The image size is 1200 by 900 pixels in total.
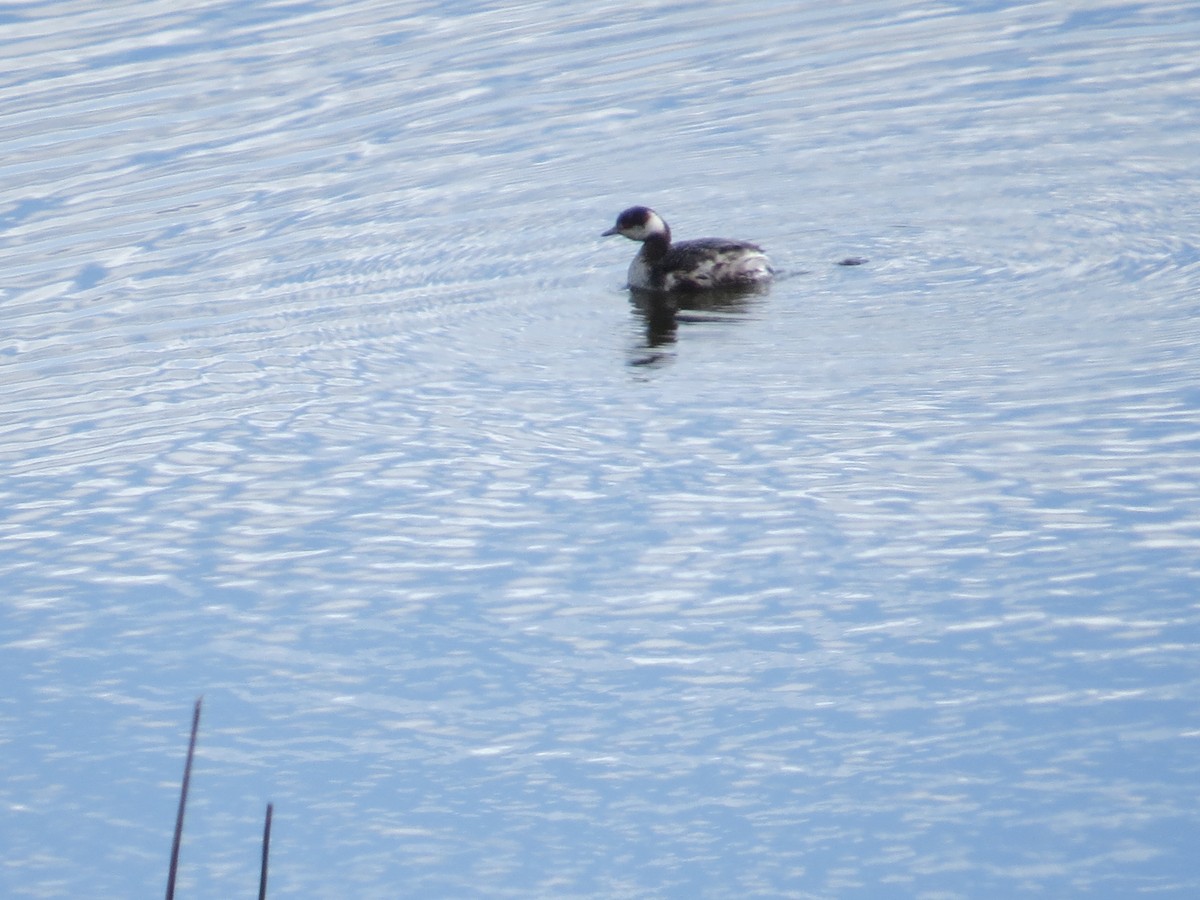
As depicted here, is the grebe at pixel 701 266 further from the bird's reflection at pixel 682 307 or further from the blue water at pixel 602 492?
the blue water at pixel 602 492

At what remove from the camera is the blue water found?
17.7 ft

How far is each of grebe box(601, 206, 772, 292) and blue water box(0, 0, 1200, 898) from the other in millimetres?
226

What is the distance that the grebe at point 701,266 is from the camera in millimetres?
10797

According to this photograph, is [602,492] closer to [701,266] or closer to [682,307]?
[682,307]

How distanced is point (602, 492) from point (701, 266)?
349 cm

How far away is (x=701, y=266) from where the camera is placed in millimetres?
10797

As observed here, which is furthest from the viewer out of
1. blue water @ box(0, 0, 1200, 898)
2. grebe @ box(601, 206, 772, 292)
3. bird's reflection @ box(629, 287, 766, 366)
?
grebe @ box(601, 206, 772, 292)

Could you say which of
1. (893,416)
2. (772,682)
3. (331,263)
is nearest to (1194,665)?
(772,682)

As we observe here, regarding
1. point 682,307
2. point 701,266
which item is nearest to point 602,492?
point 682,307

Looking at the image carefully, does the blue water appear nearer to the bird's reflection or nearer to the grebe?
the bird's reflection

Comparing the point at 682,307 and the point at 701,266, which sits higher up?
the point at 701,266

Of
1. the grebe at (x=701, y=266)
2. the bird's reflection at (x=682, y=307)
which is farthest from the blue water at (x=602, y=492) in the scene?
the grebe at (x=701, y=266)

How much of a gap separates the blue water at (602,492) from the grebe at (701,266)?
0.23 m

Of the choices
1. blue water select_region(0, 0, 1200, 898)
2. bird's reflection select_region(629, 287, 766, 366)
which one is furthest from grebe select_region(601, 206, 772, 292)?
blue water select_region(0, 0, 1200, 898)
